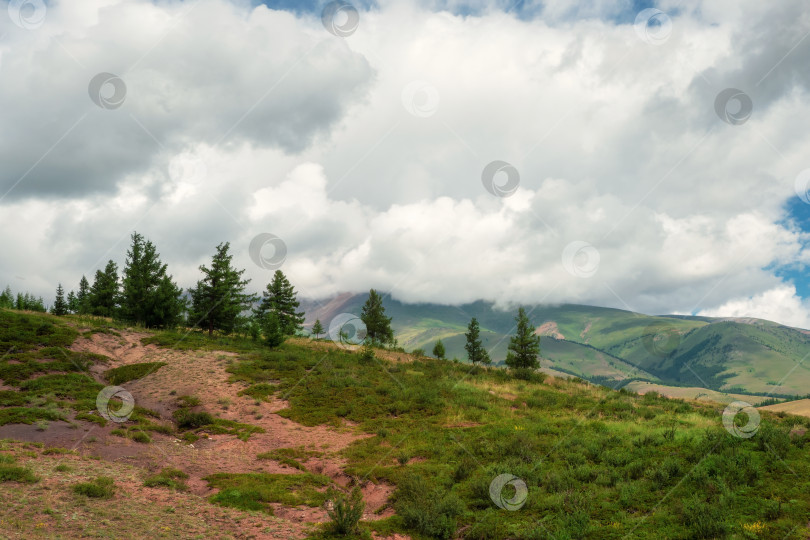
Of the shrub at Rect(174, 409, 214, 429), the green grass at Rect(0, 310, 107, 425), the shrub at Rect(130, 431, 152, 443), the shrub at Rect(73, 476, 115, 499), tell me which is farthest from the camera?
the shrub at Rect(174, 409, 214, 429)

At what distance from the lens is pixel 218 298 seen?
43500mm

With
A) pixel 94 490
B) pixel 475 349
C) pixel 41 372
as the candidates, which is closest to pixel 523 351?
pixel 475 349

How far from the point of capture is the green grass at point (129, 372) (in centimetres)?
2671

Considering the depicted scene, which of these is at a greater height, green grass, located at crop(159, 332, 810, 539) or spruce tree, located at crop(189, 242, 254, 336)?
spruce tree, located at crop(189, 242, 254, 336)

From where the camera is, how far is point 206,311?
4328 centimetres

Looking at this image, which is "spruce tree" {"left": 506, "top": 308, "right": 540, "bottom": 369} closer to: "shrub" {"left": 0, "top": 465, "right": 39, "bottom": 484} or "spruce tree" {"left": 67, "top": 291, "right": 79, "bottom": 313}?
"shrub" {"left": 0, "top": 465, "right": 39, "bottom": 484}

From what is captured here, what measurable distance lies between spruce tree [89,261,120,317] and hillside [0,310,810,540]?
21.4 meters

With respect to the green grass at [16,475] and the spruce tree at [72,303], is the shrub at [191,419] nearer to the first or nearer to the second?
the green grass at [16,475]

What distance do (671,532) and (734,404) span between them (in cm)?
1259

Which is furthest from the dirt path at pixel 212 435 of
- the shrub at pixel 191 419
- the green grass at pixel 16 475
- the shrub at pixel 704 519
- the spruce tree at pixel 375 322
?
the spruce tree at pixel 375 322

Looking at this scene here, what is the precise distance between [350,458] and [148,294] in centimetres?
3472

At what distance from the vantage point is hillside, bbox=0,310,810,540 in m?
11.6

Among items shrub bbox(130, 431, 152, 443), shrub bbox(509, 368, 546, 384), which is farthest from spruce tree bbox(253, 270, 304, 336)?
shrub bbox(130, 431, 152, 443)

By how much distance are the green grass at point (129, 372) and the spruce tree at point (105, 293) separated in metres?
22.8
